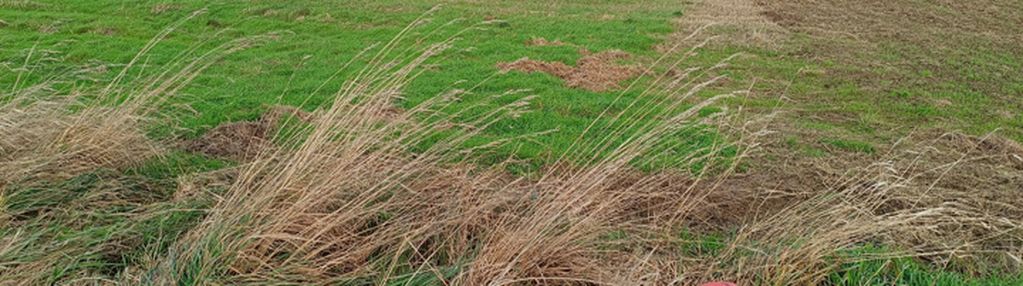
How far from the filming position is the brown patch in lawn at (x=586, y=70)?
762 cm

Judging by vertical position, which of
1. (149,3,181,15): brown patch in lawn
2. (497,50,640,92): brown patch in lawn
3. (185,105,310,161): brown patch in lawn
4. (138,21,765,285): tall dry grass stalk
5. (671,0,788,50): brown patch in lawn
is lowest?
(671,0,788,50): brown patch in lawn

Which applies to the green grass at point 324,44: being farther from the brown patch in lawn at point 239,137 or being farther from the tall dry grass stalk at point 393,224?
the tall dry grass stalk at point 393,224

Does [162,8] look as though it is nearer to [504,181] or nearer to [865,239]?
[504,181]

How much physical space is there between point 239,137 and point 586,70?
3.60 m

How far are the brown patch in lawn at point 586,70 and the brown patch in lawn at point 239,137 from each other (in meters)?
2.46

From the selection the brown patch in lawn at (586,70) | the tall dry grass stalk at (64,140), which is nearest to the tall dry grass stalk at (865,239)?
the brown patch in lawn at (586,70)

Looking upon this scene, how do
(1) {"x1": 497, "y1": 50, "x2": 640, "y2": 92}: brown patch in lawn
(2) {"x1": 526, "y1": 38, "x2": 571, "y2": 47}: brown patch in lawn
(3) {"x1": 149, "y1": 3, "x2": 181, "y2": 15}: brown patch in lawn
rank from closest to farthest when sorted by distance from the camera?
(1) {"x1": 497, "y1": 50, "x2": 640, "y2": 92}: brown patch in lawn
(2) {"x1": 526, "y1": 38, "x2": 571, "y2": 47}: brown patch in lawn
(3) {"x1": 149, "y1": 3, "x2": 181, "y2": 15}: brown patch in lawn

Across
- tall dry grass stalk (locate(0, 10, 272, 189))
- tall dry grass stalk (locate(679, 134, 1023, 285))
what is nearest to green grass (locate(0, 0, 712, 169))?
tall dry grass stalk (locate(0, 10, 272, 189))

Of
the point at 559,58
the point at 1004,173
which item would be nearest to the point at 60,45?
the point at 559,58

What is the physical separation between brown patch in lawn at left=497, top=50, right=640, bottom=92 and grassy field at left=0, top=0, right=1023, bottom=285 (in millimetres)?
34

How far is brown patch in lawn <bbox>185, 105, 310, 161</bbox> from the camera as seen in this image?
5.42 m

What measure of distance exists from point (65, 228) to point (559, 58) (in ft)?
18.2

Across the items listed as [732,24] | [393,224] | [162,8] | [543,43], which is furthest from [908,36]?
[162,8]

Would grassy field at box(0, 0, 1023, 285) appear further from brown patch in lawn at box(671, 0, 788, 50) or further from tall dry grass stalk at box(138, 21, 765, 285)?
brown patch in lawn at box(671, 0, 788, 50)
